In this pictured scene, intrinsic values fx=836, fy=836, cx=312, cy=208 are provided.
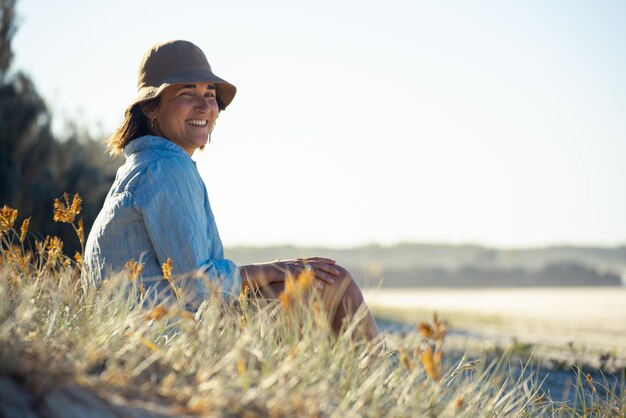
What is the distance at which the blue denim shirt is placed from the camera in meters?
3.53

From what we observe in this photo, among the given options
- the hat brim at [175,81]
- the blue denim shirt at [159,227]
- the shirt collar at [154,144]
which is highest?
the hat brim at [175,81]

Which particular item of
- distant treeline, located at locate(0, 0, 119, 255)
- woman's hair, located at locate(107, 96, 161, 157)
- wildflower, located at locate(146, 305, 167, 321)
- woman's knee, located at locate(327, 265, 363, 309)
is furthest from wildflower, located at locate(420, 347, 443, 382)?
distant treeline, located at locate(0, 0, 119, 255)

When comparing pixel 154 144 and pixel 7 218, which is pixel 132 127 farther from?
pixel 7 218

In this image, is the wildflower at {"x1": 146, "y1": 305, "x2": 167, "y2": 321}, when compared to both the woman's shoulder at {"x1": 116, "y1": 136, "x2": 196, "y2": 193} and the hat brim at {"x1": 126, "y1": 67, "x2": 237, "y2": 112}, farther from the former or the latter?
the hat brim at {"x1": 126, "y1": 67, "x2": 237, "y2": 112}

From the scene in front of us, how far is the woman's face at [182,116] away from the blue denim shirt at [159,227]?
31cm

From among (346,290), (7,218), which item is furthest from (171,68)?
(346,290)

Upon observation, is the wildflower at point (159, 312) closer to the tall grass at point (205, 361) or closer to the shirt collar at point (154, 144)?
the tall grass at point (205, 361)

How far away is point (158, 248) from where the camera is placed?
11.7 feet

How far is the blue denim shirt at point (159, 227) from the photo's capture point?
3531mm

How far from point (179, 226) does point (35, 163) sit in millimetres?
12862

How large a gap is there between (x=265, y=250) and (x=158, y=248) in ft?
129

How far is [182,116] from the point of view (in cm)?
421

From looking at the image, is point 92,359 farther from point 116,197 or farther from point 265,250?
point 265,250

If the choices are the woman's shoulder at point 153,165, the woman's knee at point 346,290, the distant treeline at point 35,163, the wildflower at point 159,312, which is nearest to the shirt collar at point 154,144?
the woman's shoulder at point 153,165
